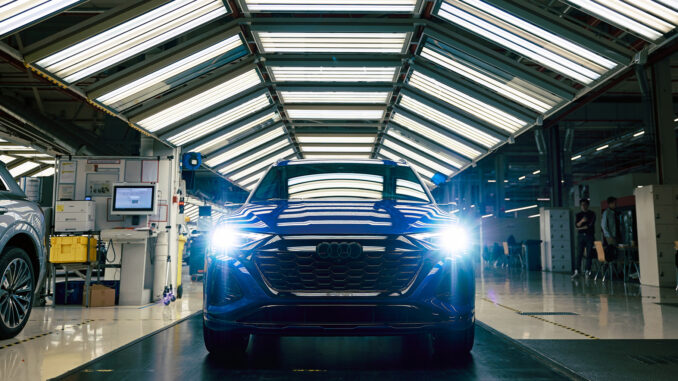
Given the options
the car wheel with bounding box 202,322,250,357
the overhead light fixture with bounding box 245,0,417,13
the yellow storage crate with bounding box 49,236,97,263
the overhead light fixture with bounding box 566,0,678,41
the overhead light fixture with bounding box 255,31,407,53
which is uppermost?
the overhead light fixture with bounding box 245,0,417,13

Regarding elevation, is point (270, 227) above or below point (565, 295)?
above

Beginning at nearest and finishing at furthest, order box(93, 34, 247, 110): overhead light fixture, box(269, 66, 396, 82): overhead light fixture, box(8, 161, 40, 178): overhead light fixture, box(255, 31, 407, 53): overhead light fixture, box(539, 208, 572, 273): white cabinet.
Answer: box(93, 34, 247, 110): overhead light fixture → box(255, 31, 407, 53): overhead light fixture → box(269, 66, 396, 82): overhead light fixture → box(539, 208, 572, 273): white cabinet → box(8, 161, 40, 178): overhead light fixture

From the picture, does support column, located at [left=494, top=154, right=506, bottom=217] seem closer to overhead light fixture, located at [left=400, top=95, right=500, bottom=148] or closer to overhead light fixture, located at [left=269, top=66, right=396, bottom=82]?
overhead light fixture, located at [left=400, top=95, right=500, bottom=148]

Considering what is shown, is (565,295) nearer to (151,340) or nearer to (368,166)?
(368,166)

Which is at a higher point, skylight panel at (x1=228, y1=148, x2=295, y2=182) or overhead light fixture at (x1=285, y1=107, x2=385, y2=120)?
overhead light fixture at (x1=285, y1=107, x2=385, y2=120)

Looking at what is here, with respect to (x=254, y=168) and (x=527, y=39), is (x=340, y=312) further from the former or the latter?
(x=254, y=168)

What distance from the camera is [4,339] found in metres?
4.92

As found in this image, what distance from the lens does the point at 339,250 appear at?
3.38 metres

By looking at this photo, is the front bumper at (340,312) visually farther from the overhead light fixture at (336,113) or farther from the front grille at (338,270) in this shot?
the overhead light fixture at (336,113)

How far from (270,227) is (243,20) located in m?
4.67

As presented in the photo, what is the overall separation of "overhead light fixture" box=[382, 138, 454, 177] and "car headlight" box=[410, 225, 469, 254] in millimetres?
10891

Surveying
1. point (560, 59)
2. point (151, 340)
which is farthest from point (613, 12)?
point (151, 340)

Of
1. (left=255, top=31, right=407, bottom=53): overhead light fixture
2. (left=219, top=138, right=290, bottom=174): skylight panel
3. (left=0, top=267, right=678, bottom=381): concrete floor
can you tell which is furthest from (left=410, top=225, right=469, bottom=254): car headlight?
(left=219, top=138, right=290, bottom=174): skylight panel

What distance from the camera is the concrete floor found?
3.66 meters
